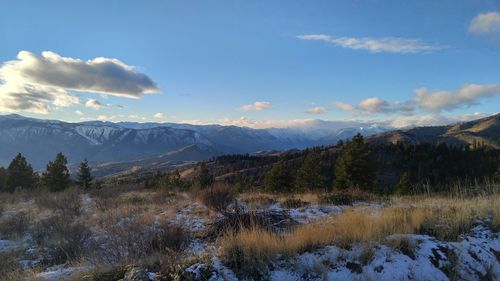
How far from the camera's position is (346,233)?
5164 mm

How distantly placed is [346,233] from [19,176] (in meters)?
46.3

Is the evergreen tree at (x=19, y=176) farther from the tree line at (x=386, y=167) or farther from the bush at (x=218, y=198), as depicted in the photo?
the bush at (x=218, y=198)

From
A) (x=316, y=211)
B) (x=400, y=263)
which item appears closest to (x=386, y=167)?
(x=316, y=211)

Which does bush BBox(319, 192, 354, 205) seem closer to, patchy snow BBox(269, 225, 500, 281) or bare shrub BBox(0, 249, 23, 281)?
patchy snow BBox(269, 225, 500, 281)

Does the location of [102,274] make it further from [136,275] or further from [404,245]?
[404,245]

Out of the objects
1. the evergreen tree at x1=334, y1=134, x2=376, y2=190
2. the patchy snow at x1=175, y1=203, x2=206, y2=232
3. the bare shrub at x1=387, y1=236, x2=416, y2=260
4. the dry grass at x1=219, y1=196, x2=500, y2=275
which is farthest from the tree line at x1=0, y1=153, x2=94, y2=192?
the bare shrub at x1=387, y1=236, x2=416, y2=260

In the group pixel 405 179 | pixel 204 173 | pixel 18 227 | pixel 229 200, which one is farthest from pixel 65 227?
pixel 405 179

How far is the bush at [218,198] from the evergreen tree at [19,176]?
3724 cm

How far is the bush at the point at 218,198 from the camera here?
11938 mm

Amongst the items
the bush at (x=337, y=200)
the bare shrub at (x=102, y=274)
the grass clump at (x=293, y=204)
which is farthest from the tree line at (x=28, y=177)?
the bare shrub at (x=102, y=274)

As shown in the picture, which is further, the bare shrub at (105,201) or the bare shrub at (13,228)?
the bare shrub at (105,201)

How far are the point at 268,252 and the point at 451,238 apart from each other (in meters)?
3.17

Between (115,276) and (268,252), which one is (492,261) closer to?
(268,252)

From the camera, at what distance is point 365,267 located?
4324mm
